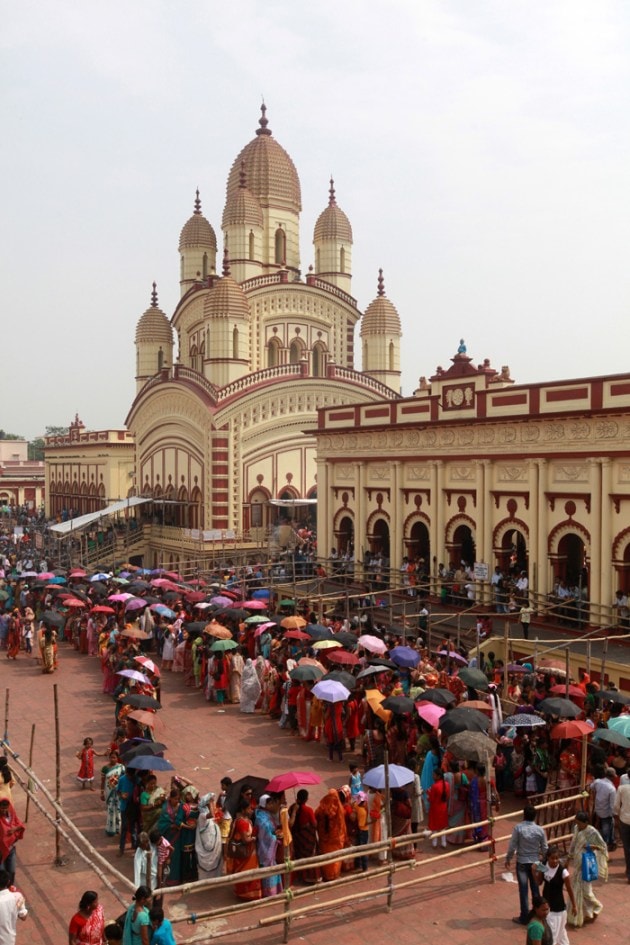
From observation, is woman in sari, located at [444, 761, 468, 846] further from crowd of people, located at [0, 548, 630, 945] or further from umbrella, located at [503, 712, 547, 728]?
umbrella, located at [503, 712, 547, 728]

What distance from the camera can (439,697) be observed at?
12484 mm

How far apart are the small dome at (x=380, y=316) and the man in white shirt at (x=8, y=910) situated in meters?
34.3

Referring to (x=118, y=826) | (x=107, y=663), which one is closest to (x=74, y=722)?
(x=107, y=663)

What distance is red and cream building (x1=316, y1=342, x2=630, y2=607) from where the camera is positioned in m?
19.5

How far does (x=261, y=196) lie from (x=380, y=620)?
79.6ft

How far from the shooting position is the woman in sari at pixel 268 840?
9539mm

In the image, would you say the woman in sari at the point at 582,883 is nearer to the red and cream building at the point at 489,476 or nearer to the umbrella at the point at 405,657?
the umbrella at the point at 405,657

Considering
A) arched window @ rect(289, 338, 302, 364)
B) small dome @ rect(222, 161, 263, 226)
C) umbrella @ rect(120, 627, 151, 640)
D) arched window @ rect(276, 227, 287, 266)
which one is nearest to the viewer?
umbrella @ rect(120, 627, 151, 640)

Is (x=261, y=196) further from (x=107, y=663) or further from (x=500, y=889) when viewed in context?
(x=500, y=889)

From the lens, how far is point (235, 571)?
95.3 ft

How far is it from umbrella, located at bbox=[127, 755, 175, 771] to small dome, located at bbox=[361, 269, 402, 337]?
31550 millimetres

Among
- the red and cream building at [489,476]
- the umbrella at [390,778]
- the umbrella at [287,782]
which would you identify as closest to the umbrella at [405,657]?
the umbrella at [390,778]

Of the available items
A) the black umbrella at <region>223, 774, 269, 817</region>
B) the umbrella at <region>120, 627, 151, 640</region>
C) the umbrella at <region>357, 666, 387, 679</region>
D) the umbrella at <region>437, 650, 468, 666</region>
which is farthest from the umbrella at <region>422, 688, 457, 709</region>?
the umbrella at <region>120, 627, 151, 640</region>

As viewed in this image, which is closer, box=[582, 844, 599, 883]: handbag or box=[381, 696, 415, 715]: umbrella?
box=[582, 844, 599, 883]: handbag
